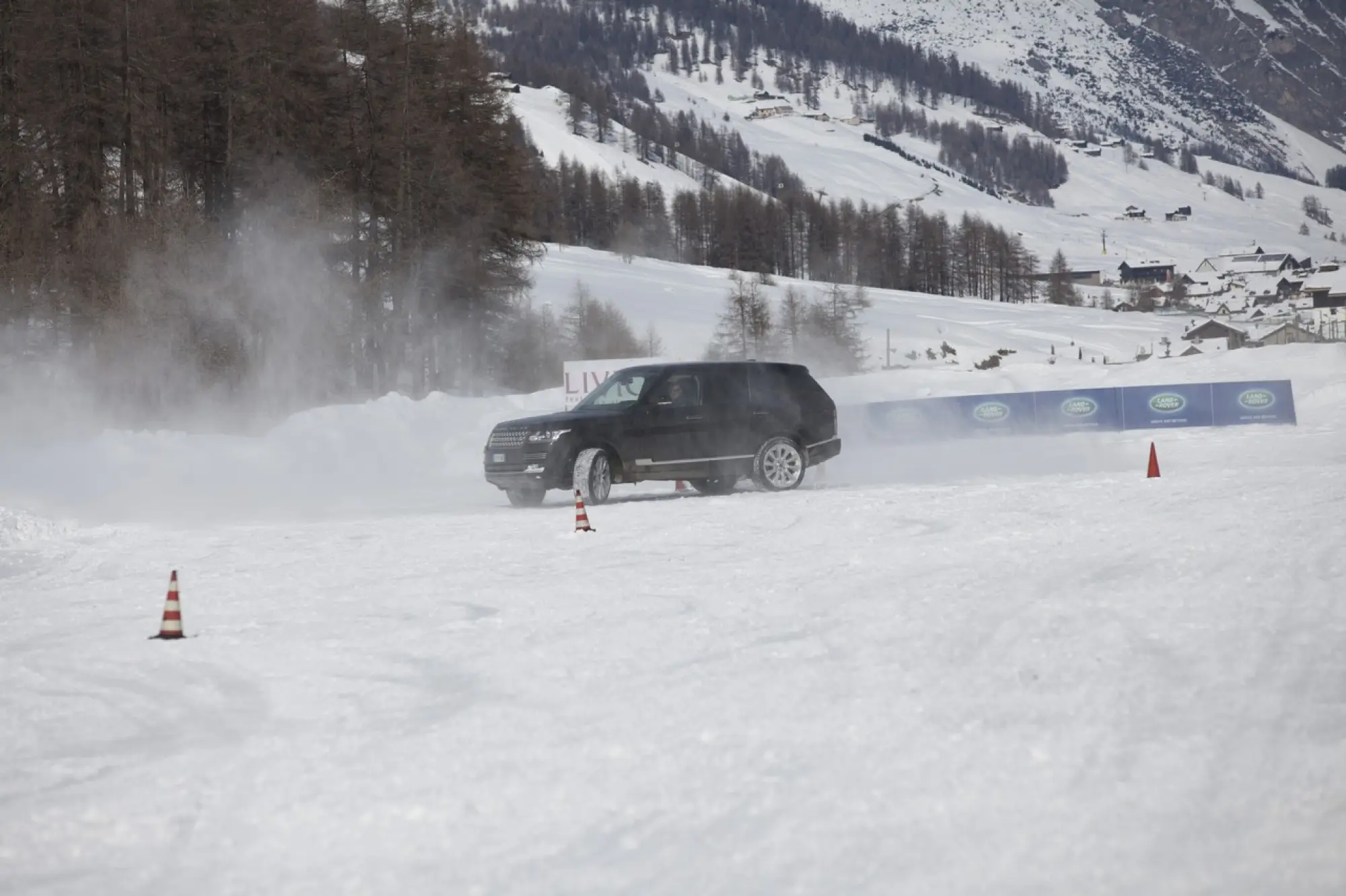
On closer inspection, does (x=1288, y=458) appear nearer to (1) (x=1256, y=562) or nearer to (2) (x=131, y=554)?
(1) (x=1256, y=562)

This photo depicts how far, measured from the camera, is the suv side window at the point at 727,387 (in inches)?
657

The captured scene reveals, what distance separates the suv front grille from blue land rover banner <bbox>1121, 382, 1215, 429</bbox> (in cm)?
1958

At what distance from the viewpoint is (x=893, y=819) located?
4500 mm

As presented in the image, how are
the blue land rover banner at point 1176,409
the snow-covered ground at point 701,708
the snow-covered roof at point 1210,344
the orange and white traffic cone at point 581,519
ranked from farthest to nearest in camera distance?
the snow-covered roof at point 1210,344 < the blue land rover banner at point 1176,409 < the orange and white traffic cone at point 581,519 < the snow-covered ground at point 701,708

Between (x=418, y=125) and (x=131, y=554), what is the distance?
29.3 meters

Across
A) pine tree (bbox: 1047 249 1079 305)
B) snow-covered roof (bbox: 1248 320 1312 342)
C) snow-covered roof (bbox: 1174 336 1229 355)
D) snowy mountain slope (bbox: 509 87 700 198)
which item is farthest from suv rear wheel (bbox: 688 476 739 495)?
snowy mountain slope (bbox: 509 87 700 198)

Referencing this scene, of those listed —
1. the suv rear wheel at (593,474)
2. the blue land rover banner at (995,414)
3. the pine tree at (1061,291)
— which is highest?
the pine tree at (1061,291)

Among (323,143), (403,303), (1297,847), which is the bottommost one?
(1297,847)

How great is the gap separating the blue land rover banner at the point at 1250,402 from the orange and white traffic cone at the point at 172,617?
28048 mm

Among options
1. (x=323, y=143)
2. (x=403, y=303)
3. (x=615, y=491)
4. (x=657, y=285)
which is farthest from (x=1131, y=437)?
(x=657, y=285)

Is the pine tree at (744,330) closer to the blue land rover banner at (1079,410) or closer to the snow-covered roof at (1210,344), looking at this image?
the snow-covered roof at (1210,344)

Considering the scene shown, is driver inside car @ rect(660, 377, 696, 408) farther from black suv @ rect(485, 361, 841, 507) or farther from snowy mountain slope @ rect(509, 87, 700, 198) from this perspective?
snowy mountain slope @ rect(509, 87, 700, 198)

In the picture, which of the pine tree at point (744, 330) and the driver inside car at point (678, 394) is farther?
the pine tree at point (744, 330)

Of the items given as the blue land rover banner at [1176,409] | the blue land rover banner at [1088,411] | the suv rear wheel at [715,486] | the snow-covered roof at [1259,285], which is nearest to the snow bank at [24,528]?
the suv rear wheel at [715,486]
